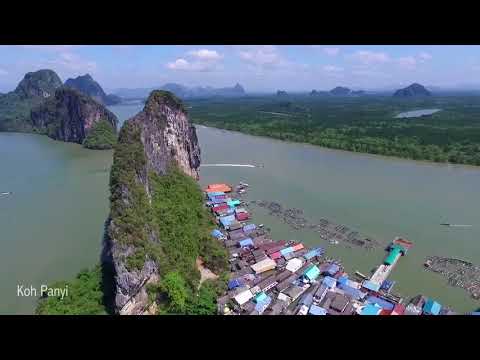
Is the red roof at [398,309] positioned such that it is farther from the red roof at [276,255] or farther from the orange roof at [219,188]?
the orange roof at [219,188]

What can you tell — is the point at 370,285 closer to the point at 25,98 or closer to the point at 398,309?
the point at 398,309

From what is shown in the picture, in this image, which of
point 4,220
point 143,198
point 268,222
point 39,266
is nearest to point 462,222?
point 268,222

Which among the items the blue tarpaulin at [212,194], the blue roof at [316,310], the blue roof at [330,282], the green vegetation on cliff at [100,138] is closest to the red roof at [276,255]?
the blue roof at [330,282]

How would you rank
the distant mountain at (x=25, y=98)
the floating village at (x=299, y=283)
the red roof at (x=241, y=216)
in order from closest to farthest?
the floating village at (x=299, y=283) → the red roof at (x=241, y=216) → the distant mountain at (x=25, y=98)

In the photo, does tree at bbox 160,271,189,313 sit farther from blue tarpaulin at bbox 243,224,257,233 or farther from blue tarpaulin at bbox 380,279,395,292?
blue tarpaulin at bbox 380,279,395,292

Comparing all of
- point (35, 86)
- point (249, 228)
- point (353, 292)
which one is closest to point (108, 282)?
point (249, 228)
